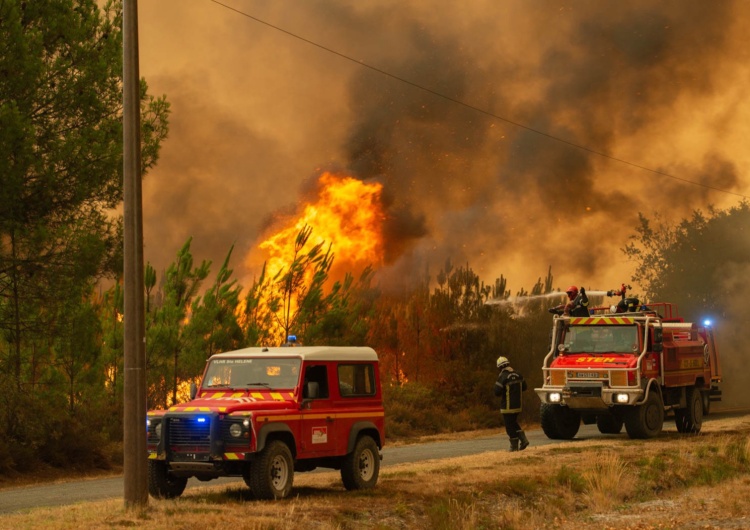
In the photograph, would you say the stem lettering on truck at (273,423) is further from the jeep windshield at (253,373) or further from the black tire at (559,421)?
the black tire at (559,421)

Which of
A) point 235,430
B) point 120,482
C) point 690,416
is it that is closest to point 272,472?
point 235,430

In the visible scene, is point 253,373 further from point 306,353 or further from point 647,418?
point 647,418

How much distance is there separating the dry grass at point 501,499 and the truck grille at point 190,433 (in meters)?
0.71

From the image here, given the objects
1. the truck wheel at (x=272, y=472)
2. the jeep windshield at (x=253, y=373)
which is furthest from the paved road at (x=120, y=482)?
the truck wheel at (x=272, y=472)

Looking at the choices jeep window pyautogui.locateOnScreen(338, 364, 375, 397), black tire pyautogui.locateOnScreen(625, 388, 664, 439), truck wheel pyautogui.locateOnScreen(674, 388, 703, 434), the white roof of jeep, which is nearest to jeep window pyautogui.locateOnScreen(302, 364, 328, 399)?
the white roof of jeep

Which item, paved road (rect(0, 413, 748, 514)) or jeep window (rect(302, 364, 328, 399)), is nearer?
jeep window (rect(302, 364, 328, 399))

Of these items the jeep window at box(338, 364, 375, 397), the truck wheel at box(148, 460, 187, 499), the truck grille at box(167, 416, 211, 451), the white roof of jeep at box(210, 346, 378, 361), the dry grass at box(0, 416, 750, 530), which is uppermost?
the white roof of jeep at box(210, 346, 378, 361)

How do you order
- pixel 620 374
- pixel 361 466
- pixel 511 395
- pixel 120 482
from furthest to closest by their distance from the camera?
pixel 620 374, pixel 511 395, pixel 120 482, pixel 361 466

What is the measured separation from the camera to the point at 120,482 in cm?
1809

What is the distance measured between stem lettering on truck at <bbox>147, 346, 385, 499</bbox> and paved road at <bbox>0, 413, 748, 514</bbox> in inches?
111

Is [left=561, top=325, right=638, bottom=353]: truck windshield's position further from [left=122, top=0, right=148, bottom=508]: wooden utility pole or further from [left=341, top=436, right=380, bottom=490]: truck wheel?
[left=122, top=0, right=148, bottom=508]: wooden utility pole

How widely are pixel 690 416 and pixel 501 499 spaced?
1171cm

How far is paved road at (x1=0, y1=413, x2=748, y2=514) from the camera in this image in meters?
Result: 15.1

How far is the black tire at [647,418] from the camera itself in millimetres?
22141
